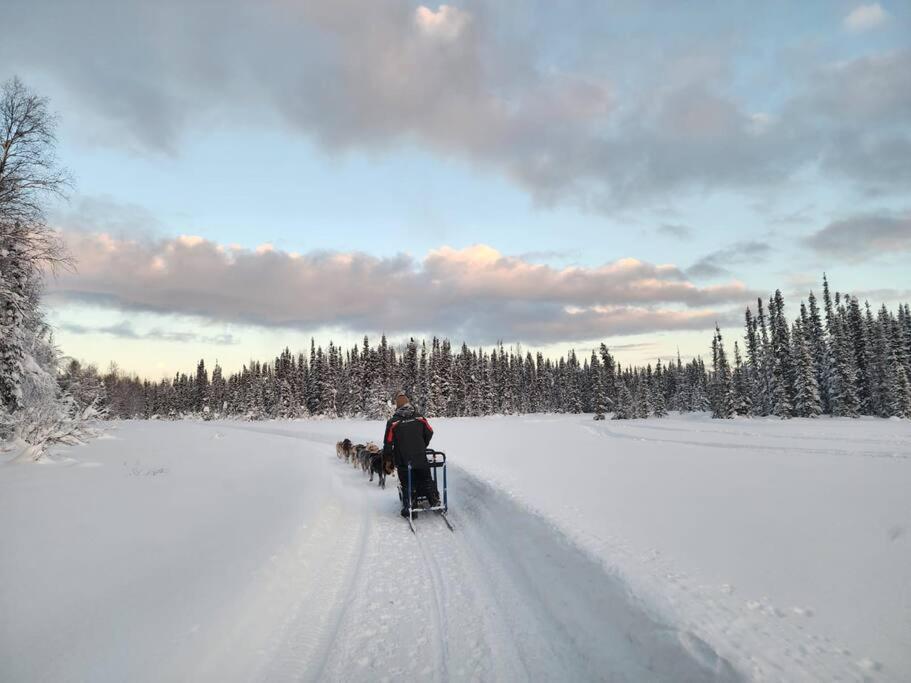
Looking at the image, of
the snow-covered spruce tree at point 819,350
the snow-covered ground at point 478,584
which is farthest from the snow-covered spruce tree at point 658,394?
the snow-covered ground at point 478,584

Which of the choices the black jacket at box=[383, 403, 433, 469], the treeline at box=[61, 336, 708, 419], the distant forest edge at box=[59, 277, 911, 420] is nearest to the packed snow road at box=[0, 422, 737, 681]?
the black jacket at box=[383, 403, 433, 469]

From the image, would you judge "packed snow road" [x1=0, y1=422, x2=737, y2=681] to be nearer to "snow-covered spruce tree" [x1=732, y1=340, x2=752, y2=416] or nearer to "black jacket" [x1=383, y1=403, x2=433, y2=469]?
"black jacket" [x1=383, y1=403, x2=433, y2=469]

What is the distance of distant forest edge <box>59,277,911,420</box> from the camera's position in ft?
157

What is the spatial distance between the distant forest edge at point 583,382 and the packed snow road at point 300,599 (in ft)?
44.5

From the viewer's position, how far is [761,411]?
57.5 m

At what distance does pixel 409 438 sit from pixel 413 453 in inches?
13.1

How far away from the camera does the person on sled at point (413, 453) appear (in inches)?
357

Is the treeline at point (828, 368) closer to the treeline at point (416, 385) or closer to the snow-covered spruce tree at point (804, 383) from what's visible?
the snow-covered spruce tree at point (804, 383)

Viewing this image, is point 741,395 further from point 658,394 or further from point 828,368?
point 658,394

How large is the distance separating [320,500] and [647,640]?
8.01 meters

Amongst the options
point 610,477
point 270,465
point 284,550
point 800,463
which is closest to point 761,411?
point 800,463

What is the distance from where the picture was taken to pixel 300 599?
5.14 meters

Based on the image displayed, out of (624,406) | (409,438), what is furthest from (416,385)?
(409,438)

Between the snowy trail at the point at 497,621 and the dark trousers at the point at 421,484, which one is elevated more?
the dark trousers at the point at 421,484
